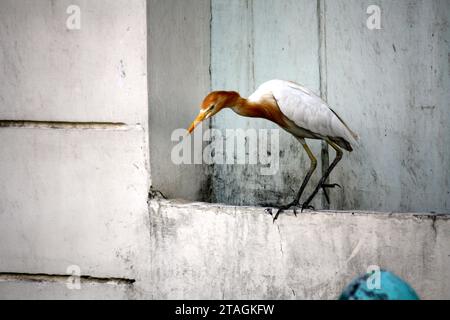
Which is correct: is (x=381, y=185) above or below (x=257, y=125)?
below

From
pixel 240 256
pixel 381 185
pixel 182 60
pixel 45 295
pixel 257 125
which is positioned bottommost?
Result: pixel 45 295

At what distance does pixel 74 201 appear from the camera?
359 centimetres

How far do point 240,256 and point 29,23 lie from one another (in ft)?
5.62

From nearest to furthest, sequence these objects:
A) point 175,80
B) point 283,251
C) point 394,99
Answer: point 283,251 < point 175,80 < point 394,99

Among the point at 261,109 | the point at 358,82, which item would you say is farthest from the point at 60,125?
the point at 358,82

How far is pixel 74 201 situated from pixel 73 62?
0.76 metres

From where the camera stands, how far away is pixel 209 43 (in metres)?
4.42

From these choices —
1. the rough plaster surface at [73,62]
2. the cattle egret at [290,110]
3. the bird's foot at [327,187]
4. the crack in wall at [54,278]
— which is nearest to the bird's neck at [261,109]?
the cattle egret at [290,110]

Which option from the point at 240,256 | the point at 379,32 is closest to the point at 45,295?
the point at 240,256

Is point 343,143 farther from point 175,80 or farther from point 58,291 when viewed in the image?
point 58,291

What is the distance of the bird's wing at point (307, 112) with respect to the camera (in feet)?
11.9

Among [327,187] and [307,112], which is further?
[327,187]
